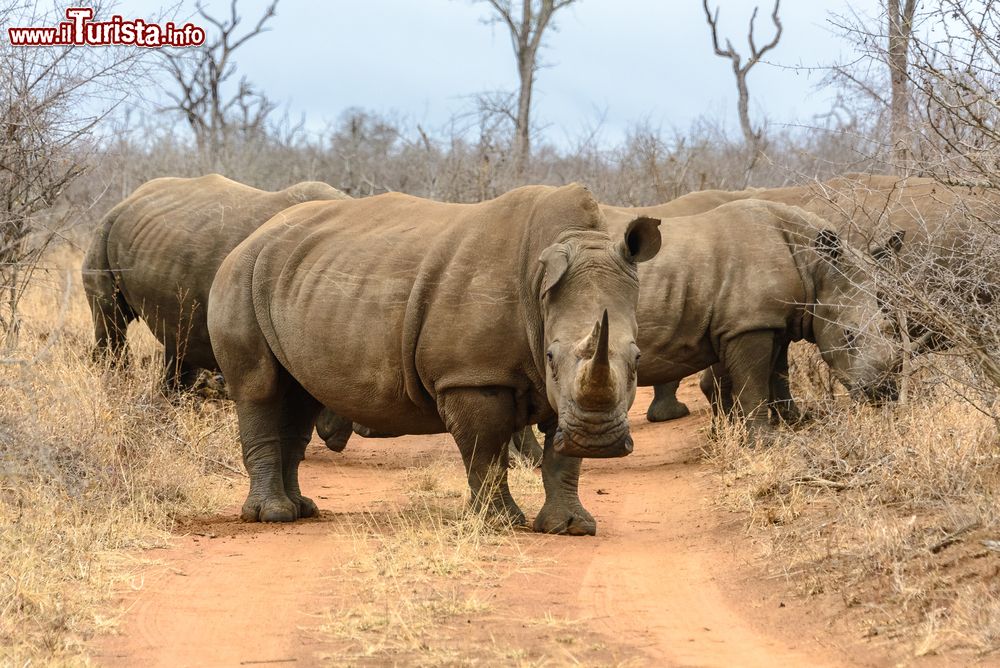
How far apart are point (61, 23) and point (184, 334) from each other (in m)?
2.38

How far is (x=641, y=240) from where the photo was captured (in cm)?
720

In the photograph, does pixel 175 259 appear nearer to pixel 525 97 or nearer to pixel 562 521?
pixel 562 521

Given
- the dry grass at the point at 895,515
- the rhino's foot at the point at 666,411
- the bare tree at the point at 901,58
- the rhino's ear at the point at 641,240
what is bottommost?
the rhino's foot at the point at 666,411

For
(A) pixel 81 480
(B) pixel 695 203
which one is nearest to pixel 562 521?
(A) pixel 81 480

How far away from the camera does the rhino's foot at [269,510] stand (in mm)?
8062

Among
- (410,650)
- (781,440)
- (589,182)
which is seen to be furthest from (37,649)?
(589,182)

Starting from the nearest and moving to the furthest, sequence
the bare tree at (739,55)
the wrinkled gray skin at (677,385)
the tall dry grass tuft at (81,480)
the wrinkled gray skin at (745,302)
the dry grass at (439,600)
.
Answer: the dry grass at (439,600), the tall dry grass tuft at (81,480), the wrinkled gray skin at (745,302), the wrinkled gray skin at (677,385), the bare tree at (739,55)

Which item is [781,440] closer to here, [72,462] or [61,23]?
[72,462]

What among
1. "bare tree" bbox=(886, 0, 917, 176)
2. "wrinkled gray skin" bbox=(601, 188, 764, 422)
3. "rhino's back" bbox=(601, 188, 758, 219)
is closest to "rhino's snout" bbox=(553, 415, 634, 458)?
"bare tree" bbox=(886, 0, 917, 176)

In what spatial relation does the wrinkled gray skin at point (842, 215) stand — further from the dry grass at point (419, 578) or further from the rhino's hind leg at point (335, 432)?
the dry grass at point (419, 578)

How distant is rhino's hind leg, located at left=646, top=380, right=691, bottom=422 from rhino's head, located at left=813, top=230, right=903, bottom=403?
244 cm

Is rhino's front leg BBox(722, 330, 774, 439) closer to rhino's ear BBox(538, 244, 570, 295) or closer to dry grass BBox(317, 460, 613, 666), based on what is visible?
dry grass BBox(317, 460, 613, 666)

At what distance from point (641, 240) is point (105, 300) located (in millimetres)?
5482

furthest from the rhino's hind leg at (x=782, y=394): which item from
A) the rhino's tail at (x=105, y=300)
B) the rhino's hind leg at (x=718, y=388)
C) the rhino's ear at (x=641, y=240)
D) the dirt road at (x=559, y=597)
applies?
the rhino's tail at (x=105, y=300)
